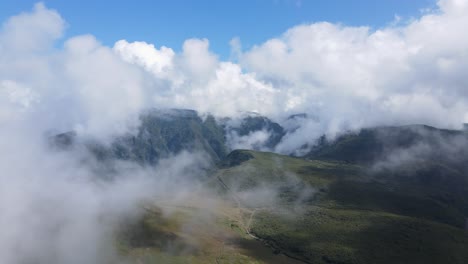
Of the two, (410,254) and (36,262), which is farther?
(410,254)

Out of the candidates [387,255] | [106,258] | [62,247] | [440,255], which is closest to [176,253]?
[106,258]

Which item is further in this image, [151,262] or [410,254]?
[410,254]

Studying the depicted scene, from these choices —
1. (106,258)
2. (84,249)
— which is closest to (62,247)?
(84,249)

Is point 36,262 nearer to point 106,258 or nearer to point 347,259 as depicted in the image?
point 106,258

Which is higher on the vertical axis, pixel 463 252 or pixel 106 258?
pixel 463 252

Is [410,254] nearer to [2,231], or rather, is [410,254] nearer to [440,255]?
[440,255]

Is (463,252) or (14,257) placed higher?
(463,252)

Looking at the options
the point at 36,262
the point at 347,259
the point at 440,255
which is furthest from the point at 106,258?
the point at 440,255
